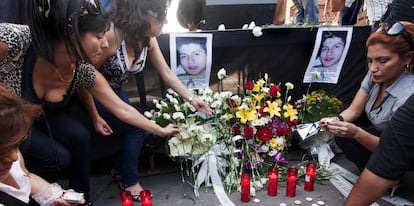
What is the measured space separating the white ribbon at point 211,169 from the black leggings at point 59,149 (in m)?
0.66

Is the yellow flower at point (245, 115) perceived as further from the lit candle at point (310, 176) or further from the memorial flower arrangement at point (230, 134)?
the lit candle at point (310, 176)

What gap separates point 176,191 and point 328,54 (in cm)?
147

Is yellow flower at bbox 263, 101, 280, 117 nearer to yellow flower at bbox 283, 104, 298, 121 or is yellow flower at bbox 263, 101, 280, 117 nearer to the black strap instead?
yellow flower at bbox 283, 104, 298, 121

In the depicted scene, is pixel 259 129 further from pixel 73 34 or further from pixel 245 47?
pixel 73 34

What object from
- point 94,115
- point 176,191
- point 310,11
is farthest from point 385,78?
point 310,11

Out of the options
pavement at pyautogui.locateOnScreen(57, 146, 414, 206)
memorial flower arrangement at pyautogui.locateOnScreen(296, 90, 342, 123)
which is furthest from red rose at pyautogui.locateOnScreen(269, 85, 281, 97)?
pavement at pyautogui.locateOnScreen(57, 146, 414, 206)

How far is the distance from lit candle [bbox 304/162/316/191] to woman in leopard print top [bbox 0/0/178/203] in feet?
2.74

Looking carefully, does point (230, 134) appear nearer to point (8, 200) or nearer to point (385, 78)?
point (385, 78)

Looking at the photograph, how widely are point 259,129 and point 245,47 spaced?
0.64m

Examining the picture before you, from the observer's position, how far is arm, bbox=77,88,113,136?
1777 mm

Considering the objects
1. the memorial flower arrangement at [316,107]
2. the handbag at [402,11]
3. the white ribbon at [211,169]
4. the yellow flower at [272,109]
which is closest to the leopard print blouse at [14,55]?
the white ribbon at [211,169]

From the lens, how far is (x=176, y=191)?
2078mm

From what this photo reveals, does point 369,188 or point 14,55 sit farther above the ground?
point 14,55

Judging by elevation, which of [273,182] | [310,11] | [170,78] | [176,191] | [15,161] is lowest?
[176,191]
